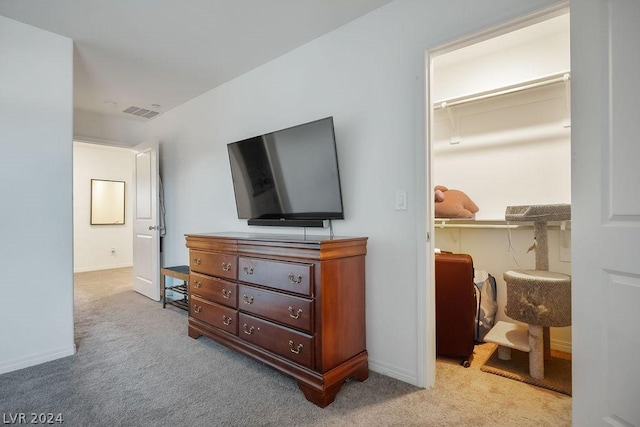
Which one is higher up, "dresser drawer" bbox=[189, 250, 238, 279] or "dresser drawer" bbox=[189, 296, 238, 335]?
"dresser drawer" bbox=[189, 250, 238, 279]

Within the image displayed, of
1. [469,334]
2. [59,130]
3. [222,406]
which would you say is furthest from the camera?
[59,130]

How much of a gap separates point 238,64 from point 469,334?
2956 millimetres

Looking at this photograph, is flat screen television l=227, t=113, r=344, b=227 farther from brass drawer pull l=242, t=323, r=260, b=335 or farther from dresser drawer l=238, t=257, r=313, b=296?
brass drawer pull l=242, t=323, r=260, b=335

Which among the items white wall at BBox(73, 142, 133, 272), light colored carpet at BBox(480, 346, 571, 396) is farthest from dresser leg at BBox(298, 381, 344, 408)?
white wall at BBox(73, 142, 133, 272)

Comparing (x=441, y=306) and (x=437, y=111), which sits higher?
(x=437, y=111)

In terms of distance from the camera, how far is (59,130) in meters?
2.45

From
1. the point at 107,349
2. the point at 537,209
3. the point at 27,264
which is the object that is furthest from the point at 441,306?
the point at 27,264

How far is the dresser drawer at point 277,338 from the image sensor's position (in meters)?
1.84

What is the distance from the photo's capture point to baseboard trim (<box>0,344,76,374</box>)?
2.19 m

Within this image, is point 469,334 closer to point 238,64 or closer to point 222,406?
point 222,406

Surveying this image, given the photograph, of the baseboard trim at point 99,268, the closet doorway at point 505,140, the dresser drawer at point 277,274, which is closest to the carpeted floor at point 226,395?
the dresser drawer at point 277,274

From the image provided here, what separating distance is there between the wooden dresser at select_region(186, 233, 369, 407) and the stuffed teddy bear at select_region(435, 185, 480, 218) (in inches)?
35.2

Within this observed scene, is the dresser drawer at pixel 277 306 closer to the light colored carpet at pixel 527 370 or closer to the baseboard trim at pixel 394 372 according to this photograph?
the baseboard trim at pixel 394 372

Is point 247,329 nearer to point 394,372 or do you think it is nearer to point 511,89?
point 394,372
